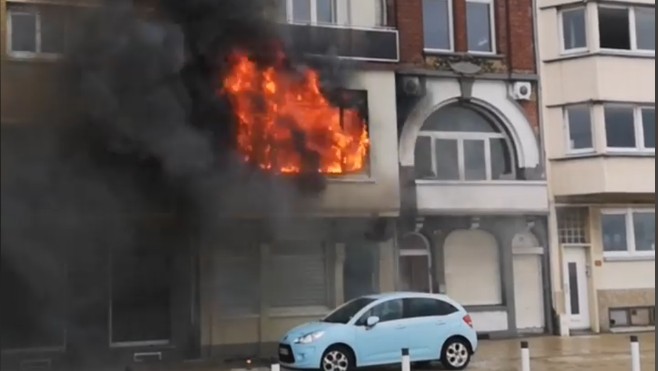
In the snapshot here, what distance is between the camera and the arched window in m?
20.9

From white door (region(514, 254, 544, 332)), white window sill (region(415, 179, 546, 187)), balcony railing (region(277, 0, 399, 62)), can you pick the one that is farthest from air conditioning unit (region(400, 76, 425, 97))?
white door (region(514, 254, 544, 332))

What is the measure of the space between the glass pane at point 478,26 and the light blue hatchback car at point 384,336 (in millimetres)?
8168

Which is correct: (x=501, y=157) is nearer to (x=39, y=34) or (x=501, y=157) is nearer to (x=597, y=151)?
(x=597, y=151)

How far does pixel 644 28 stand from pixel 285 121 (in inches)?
493

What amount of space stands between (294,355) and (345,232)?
2.79 meters

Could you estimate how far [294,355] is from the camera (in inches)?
584

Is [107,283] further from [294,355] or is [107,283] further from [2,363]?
[294,355]

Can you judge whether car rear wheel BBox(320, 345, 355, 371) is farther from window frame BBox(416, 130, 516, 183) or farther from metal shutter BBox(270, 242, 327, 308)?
window frame BBox(416, 130, 516, 183)

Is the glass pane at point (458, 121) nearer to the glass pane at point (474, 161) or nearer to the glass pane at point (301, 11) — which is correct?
the glass pane at point (474, 161)

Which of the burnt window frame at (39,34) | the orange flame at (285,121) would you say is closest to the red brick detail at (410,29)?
the orange flame at (285,121)

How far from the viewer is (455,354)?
1567 centimetres

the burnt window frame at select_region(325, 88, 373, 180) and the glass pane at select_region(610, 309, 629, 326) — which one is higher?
the burnt window frame at select_region(325, 88, 373, 180)

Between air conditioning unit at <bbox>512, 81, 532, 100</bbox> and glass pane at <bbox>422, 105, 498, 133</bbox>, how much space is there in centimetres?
95

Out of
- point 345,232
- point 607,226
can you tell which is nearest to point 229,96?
point 345,232
